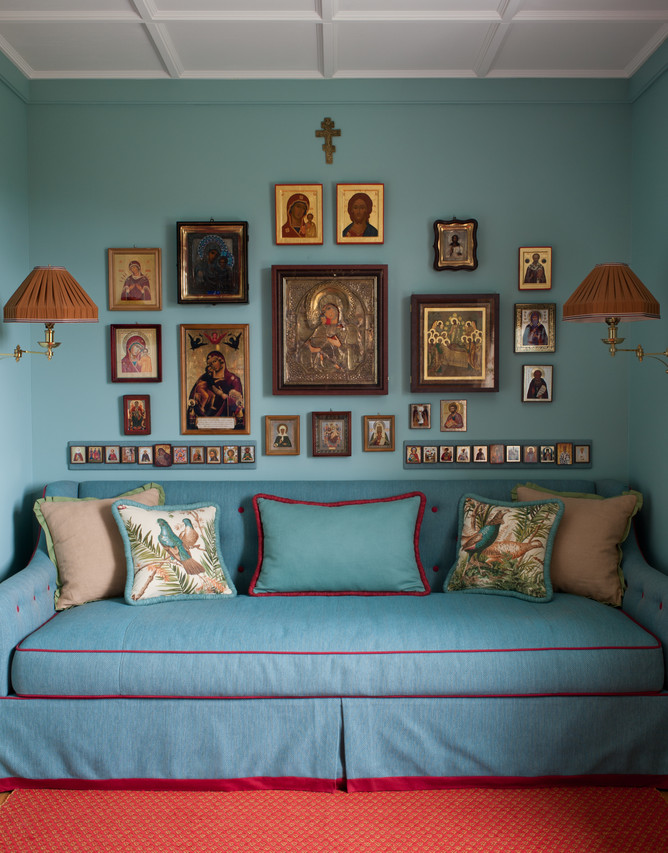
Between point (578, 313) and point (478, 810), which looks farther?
point (578, 313)

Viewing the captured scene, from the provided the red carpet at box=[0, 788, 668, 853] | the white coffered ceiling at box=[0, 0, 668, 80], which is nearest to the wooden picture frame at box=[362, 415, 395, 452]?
the red carpet at box=[0, 788, 668, 853]

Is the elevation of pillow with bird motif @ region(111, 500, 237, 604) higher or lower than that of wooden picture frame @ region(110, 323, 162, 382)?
lower

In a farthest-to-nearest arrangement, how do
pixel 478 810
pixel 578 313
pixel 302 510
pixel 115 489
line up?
pixel 115 489 → pixel 302 510 → pixel 578 313 → pixel 478 810

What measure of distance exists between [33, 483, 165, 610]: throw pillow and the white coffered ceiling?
1985 mm

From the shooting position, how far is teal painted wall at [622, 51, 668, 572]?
2910 millimetres

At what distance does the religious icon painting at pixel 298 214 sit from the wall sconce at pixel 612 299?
1254 millimetres

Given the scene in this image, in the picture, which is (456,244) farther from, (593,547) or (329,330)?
(593,547)

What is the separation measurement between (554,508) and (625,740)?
91cm

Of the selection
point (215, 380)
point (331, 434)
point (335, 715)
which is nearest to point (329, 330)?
point (331, 434)

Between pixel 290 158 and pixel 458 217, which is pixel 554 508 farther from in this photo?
pixel 290 158

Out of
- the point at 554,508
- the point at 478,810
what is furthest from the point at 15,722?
the point at 554,508

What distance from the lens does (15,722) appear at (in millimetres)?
2350

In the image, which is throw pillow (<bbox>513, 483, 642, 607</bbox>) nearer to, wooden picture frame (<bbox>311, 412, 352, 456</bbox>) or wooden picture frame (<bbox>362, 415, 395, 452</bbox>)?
wooden picture frame (<bbox>362, 415, 395, 452</bbox>)

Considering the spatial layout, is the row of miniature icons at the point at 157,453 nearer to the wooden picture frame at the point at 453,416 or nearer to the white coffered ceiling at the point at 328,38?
the wooden picture frame at the point at 453,416
